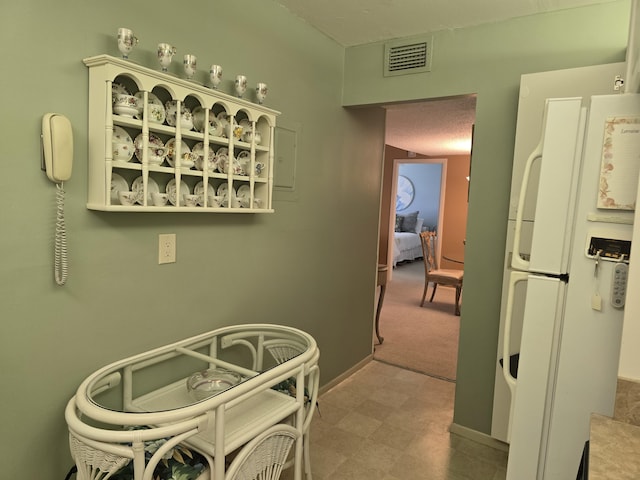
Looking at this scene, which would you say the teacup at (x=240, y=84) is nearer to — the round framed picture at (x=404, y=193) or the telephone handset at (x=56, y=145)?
the telephone handset at (x=56, y=145)

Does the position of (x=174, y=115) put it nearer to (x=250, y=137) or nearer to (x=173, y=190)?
(x=173, y=190)

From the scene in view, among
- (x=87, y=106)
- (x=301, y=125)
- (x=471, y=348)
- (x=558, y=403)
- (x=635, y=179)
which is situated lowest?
(x=471, y=348)

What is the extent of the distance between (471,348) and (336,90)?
183 centimetres

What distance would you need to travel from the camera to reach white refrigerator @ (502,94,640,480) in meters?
1.23

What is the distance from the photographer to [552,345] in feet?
4.42

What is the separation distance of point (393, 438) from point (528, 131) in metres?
1.86

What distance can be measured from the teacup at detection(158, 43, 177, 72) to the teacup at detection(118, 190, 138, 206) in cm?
50

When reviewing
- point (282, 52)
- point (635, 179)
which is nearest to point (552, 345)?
point (635, 179)

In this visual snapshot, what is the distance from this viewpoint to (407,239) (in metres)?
8.70

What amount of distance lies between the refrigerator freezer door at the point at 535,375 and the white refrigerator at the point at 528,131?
902 mm

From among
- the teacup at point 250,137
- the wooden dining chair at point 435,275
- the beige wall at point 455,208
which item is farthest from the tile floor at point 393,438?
the beige wall at point 455,208

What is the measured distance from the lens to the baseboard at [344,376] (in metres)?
3.03

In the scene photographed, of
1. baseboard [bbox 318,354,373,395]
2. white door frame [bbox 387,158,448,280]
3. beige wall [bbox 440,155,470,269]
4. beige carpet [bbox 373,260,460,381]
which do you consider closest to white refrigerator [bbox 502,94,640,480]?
baseboard [bbox 318,354,373,395]

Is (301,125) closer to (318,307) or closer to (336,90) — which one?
(336,90)
